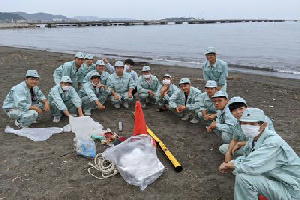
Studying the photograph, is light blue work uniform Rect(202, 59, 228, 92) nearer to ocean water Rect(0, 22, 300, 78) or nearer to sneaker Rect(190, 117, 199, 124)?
sneaker Rect(190, 117, 199, 124)

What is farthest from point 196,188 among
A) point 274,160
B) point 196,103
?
point 196,103

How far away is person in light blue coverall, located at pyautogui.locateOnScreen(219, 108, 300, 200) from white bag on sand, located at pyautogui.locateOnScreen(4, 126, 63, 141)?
4.30 m

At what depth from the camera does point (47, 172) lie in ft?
17.1

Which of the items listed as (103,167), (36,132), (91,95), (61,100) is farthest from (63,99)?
(103,167)

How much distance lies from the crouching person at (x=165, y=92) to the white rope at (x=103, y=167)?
→ 3.18m

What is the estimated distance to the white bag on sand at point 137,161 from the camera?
15.8 ft

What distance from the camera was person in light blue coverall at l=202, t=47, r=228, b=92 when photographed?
27.0ft

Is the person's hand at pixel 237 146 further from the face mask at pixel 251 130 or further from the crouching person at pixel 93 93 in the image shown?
the crouching person at pixel 93 93

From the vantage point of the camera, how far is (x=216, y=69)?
838cm

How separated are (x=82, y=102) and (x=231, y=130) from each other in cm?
416

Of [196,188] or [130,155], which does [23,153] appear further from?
[196,188]

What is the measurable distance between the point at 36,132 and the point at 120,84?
2785 millimetres

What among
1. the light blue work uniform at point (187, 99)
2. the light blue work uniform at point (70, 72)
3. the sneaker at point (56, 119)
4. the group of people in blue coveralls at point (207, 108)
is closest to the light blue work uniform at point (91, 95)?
the group of people in blue coveralls at point (207, 108)

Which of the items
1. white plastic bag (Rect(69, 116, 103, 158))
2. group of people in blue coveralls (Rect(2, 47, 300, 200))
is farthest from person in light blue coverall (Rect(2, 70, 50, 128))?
white plastic bag (Rect(69, 116, 103, 158))
